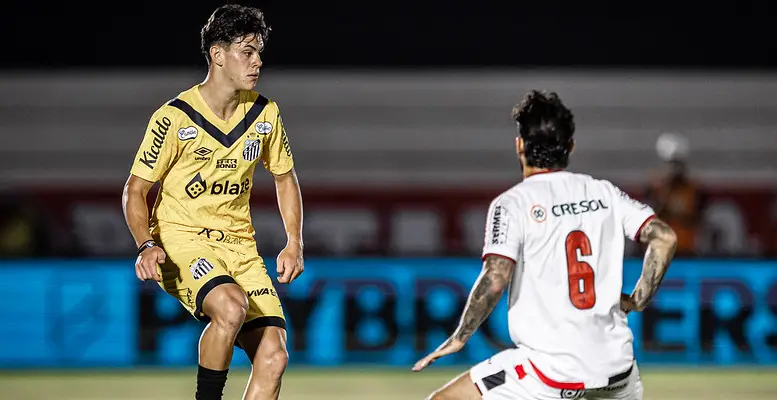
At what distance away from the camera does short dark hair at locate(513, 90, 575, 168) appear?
4625 millimetres

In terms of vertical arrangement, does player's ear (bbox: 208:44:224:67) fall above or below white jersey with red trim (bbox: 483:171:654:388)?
above

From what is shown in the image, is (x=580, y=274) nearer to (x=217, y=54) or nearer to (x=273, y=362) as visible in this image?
(x=273, y=362)

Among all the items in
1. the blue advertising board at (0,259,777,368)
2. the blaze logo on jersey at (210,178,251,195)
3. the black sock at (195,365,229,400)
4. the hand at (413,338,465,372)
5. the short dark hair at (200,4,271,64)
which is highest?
the short dark hair at (200,4,271,64)

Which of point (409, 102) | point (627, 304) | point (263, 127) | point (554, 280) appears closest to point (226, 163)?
point (263, 127)

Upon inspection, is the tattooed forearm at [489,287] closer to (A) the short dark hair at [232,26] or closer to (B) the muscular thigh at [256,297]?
(B) the muscular thigh at [256,297]

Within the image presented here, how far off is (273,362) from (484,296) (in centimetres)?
125

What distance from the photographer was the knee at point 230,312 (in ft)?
17.0

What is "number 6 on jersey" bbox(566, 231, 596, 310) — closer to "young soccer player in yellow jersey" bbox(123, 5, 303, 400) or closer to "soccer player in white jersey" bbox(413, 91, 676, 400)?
"soccer player in white jersey" bbox(413, 91, 676, 400)

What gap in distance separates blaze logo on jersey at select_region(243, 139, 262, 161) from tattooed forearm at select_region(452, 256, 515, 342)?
146 centimetres

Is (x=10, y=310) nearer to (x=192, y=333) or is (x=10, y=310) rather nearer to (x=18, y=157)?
(x=192, y=333)

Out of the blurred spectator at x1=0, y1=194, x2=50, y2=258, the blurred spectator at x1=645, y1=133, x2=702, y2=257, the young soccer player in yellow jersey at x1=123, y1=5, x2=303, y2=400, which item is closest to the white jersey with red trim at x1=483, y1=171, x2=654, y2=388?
the young soccer player in yellow jersey at x1=123, y1=5, x2=303, y2=400

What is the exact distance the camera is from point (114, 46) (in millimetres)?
17250

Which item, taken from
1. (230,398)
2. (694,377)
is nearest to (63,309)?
(230,398)

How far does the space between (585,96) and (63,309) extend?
878 cm
